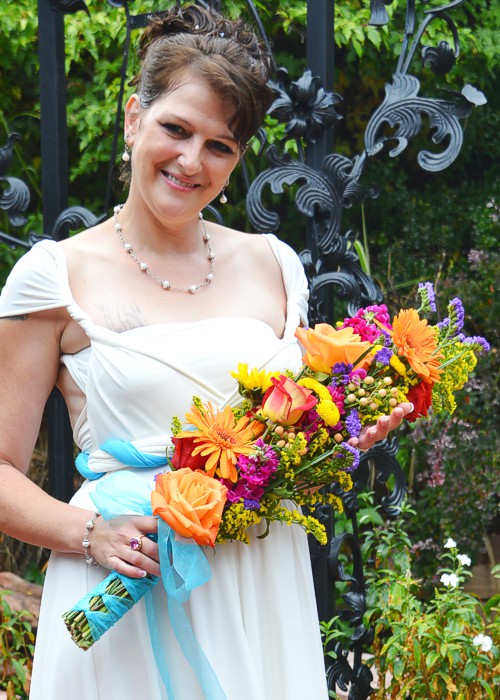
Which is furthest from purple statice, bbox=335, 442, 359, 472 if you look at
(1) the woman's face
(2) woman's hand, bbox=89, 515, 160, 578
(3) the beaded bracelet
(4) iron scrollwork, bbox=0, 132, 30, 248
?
(4) iron scrollwork, bbox=0, 132, 30, 248

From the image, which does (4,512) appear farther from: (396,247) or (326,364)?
(396,247)

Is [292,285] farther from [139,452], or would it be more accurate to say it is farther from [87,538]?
[87,538]

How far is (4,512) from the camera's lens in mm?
1862

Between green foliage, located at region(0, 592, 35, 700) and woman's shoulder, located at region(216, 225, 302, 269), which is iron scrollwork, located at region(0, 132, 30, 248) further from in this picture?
green foliage, located at region(0, 592, 35, 700)

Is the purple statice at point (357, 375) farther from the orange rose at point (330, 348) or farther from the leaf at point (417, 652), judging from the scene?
the leaf at point (417, 652)

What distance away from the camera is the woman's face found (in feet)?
6.17

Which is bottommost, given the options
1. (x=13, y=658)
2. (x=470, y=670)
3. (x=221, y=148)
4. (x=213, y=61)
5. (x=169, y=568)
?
(x=13, y=658)

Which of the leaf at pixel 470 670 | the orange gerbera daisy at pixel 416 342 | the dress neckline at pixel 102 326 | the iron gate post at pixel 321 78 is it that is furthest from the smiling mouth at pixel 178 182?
the leaf at pixel 470 670

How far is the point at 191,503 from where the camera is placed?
161 cm

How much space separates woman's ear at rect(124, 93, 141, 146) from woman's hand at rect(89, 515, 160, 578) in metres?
0.73

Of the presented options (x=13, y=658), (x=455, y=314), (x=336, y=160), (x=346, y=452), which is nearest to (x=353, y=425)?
(x=346, y=452)

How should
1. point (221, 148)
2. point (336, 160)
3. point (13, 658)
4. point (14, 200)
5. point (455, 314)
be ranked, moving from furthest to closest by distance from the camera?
point (13, 658), point (14, 200), point (336, 160), point (455, 314), point (221, 148)

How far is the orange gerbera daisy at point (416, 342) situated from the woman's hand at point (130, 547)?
1.74 feet

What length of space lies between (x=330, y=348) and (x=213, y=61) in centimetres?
57
